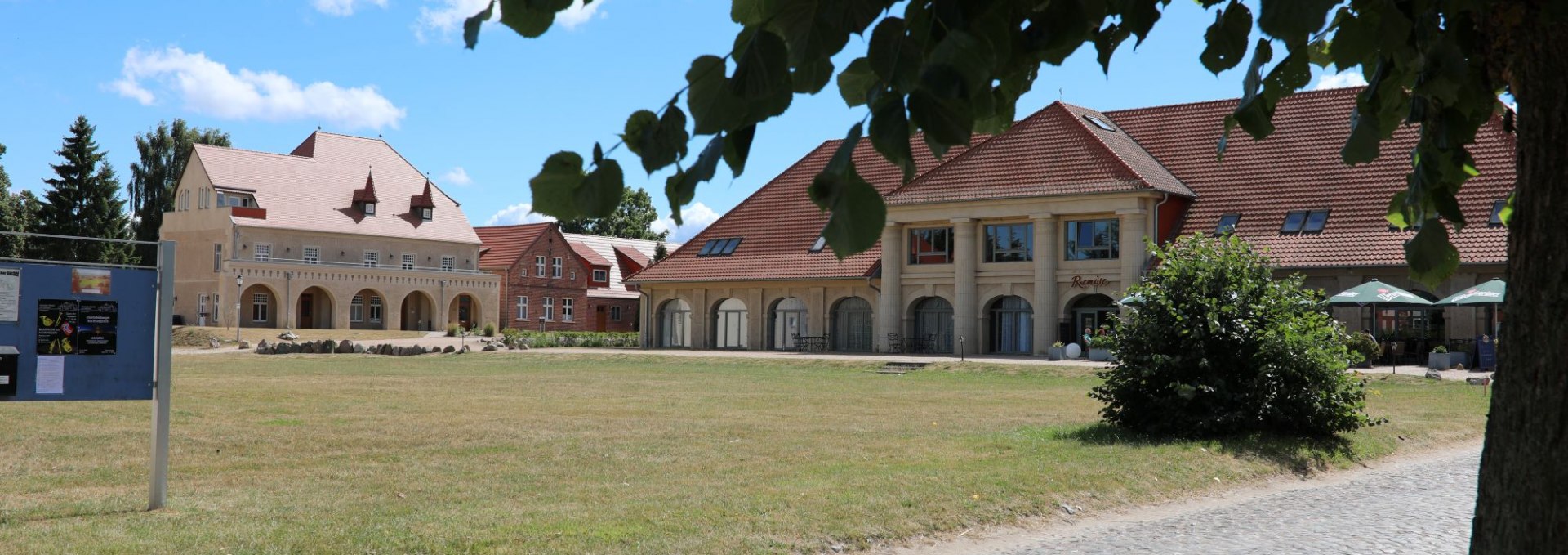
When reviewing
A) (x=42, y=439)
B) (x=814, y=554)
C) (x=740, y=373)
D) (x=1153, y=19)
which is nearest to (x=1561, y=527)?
(x=1153, y=19)

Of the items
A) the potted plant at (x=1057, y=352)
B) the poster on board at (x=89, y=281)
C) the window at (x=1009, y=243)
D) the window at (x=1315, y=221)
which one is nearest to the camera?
the poster on board at (x=89, y=281)

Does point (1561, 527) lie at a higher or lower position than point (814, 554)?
higher

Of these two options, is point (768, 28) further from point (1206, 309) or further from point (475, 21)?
point (1206, 309)

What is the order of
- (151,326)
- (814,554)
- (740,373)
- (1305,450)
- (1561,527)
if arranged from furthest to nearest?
1. (740,373)
2. (1305,450)
3. (151,326)
4. (814,554)
5. (1561,527)

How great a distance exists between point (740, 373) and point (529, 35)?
34785mm

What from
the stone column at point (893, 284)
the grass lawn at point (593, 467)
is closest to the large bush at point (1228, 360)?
the grass lawn at point (593, 467)

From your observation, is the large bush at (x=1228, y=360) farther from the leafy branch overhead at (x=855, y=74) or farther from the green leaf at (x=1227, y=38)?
the leafy branch overhead at (x=855, y=74)

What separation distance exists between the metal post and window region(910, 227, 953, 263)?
41.8 m

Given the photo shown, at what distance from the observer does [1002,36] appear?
2588mm

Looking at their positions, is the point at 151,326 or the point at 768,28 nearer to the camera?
the point at 768,28

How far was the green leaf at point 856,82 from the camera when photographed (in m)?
2.92

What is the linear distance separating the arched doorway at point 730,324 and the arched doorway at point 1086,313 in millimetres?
15372

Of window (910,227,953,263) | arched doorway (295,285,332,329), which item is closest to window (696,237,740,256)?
window (910,227,953,263)

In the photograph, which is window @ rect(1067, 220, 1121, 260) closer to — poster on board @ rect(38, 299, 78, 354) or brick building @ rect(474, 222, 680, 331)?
poster on board @ rect(38, 299, 78, 354)
